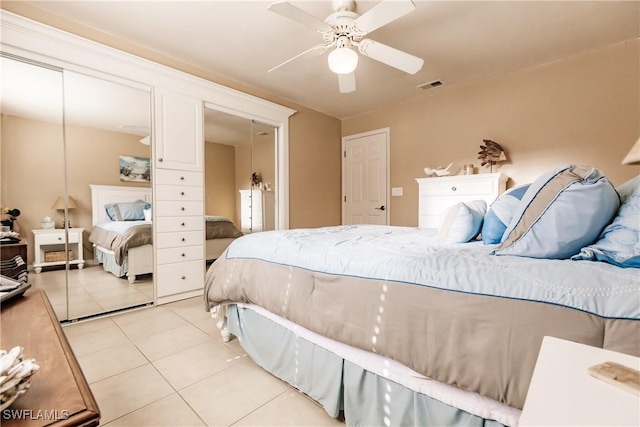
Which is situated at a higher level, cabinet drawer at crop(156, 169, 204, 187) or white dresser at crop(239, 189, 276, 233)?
cabinet drawer at crop(156, 169, 204, 187)

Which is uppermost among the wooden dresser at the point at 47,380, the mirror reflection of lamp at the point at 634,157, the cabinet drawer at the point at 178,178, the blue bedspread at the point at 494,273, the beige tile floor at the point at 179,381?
the cabinet drawer at the point at 178,178

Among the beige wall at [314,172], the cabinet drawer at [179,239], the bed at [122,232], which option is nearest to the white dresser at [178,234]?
the cabinet drawer at [179,239]

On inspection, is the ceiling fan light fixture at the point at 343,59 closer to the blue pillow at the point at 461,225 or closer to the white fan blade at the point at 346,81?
the white fan blade at the point at 346,81

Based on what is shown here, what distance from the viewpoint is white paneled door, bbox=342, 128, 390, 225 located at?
4289 millimetres

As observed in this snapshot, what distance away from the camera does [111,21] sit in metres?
2.32

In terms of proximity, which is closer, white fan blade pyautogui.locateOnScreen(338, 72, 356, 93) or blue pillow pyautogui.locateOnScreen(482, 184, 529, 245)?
blue pillow pyautogui.locateOnScreen(482, 184, 529, 245)

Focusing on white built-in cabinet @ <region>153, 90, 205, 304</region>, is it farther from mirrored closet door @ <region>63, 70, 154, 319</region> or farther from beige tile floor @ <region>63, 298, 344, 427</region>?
beige tile floor @ <region>63, 298, 344, 427</region>

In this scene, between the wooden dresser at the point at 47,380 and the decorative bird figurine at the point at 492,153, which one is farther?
the decorative bird figurine at the point at 492,153

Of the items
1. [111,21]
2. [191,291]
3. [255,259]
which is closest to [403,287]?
[255,259]

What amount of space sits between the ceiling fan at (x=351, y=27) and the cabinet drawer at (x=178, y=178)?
1.71m

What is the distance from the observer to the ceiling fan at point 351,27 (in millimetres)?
1692

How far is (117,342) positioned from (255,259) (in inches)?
49.2

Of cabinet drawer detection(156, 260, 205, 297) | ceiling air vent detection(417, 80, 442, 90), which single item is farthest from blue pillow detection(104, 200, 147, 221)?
ceiling air vent detection(417, 80, 442, 90)

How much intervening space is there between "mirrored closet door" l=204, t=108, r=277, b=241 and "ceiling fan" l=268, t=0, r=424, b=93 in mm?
1552
